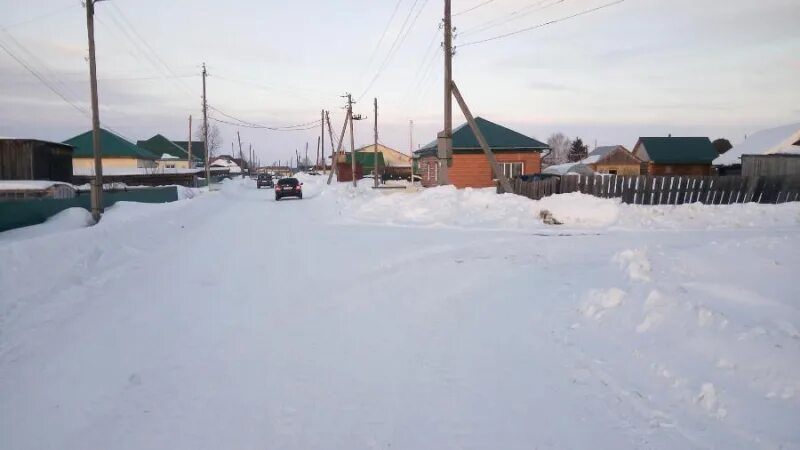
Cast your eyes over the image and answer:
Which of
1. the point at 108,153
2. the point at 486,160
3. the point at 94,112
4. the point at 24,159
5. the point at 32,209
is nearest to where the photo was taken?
the point at 32,209

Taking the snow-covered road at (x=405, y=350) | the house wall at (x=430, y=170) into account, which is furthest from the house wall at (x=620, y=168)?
the snow-covered road at (x=405, y=350)

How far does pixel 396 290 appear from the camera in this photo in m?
8.54

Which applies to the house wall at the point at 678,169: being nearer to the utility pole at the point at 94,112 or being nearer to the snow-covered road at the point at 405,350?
the snow-covered road at the point at 405,350

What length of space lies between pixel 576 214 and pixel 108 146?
199ft

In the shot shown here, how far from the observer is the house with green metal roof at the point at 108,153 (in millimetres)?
58969

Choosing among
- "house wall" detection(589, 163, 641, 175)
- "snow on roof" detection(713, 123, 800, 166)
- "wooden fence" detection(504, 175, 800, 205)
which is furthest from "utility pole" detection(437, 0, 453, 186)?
"house wall" detection(589, 163, 641, 175)

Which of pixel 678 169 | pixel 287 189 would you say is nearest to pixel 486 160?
pixel 287 189

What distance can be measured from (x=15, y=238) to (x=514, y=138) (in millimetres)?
33618

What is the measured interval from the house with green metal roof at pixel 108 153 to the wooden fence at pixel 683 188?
55.8m

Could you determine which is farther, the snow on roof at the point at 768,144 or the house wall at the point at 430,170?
the house wall at the point at 430,170

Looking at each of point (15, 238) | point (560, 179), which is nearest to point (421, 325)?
point (15, 238)

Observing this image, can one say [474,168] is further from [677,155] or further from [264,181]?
[677,155]

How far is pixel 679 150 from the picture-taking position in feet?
192

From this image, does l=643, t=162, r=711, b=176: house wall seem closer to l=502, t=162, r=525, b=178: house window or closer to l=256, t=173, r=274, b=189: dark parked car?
l=502, t=162, r=525, b=178: house window
